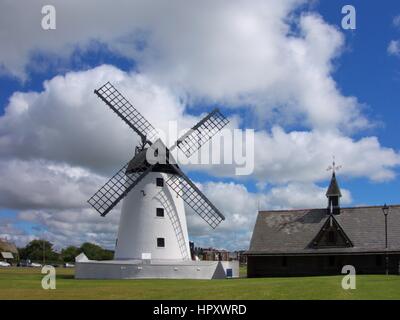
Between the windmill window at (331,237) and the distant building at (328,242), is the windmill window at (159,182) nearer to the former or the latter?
the distant building at (328,242)

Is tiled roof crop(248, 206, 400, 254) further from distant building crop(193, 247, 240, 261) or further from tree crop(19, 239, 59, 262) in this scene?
tree crop(19, 239, 59, 262)

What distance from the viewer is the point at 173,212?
162ft

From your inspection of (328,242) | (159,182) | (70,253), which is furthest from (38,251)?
(328,242)

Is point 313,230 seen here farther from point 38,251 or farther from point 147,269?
point 38,251

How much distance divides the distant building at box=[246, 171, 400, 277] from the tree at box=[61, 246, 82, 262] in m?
110

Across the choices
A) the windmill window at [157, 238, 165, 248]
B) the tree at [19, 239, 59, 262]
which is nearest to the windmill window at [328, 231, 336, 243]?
the windmill window at [157, 238, 165, 248]

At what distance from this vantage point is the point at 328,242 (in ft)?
164

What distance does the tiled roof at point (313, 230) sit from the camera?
159 feet

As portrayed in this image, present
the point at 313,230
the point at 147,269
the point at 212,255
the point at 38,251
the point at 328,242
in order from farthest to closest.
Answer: the point at 38,251 → the point at 212,255 → the point at 313,230 → the point at 328,242 → the point at 147,269

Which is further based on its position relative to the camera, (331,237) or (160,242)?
(331,237)

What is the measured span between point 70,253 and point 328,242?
12396 centimetres

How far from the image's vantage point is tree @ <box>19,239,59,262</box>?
15812 centimetres
